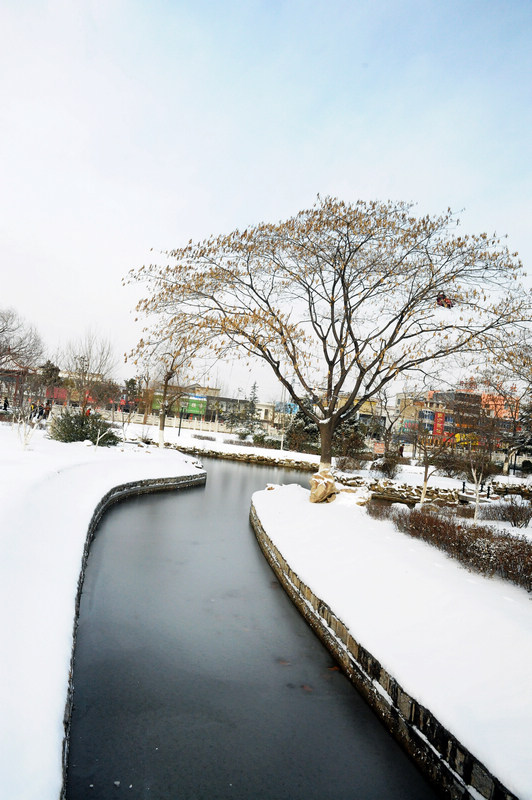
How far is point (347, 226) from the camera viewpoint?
10.2 m

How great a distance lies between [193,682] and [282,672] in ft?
3.32

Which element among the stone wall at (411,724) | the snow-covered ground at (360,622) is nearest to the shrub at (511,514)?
the snow-covered ground at (360,622)

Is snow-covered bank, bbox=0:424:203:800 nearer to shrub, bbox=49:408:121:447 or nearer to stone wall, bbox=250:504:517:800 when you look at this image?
stone wall, bbox=250:504:517:800

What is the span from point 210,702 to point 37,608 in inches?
74.0

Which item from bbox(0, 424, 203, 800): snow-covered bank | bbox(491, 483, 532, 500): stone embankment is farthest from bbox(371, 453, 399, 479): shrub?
bbox(0, 424, 203, 800): snow-covered bank

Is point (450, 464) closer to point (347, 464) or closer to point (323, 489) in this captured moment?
point (347, 464)

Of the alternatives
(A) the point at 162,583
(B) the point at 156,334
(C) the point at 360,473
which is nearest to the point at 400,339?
(B) the point at 156,334

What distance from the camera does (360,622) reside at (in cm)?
503

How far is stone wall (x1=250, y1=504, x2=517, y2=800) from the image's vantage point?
304 cm

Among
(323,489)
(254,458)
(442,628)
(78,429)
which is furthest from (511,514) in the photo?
(254,458)

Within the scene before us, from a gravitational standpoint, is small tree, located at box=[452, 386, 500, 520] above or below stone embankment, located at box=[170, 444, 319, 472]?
above

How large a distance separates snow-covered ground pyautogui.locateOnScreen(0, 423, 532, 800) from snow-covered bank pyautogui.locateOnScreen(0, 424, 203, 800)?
11 millimetres

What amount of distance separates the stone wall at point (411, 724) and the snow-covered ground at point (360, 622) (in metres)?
0.09

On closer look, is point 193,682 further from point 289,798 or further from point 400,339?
point 400,339
